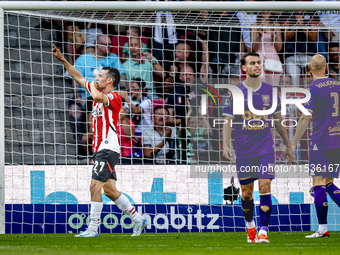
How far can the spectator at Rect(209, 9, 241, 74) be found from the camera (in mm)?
6988

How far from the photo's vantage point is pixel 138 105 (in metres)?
6.89

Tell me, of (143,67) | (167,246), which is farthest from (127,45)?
(167,246)

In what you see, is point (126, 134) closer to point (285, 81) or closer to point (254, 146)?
point (285, 81)

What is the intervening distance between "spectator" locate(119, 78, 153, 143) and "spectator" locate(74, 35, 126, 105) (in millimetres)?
232

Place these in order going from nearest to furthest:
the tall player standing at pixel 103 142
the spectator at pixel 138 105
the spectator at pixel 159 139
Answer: the tall player standing at pixel 103 142 < the spectator at pixel 159 139 < the spectator at pixel 138 105

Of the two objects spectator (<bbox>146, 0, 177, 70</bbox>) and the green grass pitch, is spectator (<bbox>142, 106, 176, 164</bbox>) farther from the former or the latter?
the green grass pitch

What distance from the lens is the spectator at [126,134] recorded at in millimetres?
6770

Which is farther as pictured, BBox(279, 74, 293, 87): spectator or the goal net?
BBox(279, 74, 293, 87): spectator

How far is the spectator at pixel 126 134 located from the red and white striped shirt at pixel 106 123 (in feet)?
5.54

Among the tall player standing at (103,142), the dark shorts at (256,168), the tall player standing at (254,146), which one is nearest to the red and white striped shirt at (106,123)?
the tall player standing at (103,142)

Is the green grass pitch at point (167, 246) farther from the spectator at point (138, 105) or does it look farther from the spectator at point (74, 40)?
the spectator at point (74, 40)

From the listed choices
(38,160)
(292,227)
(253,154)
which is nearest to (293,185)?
(292,227)

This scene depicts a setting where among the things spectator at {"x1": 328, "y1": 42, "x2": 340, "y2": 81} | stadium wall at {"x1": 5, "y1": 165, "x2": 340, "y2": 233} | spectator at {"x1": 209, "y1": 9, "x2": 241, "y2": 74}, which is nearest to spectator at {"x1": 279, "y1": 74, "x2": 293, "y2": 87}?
spectator at {"x1": 328, "y1": 42, "x2": 340, "y2": 81}

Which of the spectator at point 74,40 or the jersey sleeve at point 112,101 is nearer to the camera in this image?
the jersey sleeve at point 112,101
